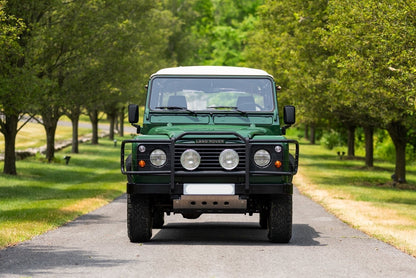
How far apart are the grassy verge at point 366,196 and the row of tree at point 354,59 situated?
1916 mm

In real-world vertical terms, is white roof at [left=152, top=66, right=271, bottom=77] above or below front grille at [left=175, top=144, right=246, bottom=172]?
above

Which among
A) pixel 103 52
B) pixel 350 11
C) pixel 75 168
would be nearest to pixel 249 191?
pixel 350 11

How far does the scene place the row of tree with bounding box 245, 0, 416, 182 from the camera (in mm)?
18562

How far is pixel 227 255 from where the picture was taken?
10.3 metres

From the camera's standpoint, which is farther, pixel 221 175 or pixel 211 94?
pixel 211 94

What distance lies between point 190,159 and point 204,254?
4.75 ft

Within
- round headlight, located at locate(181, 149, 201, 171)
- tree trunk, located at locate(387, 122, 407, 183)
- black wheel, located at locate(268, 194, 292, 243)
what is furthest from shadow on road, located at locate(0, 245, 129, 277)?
tree trunk, located at locate(387, 122, 407, 183)

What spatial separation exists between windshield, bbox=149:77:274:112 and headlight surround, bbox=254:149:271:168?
150cm

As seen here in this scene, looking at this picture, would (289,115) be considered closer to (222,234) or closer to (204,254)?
(222,234)

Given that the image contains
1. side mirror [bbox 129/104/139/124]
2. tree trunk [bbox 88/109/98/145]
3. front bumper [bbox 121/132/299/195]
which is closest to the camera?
front bumper [bbox 121/132/299/195]

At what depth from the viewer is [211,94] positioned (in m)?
12.9

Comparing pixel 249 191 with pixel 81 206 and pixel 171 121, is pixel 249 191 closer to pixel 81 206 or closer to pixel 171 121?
pixel 171 121

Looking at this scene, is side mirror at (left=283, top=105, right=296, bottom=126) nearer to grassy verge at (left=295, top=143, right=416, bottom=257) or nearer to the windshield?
the windshield

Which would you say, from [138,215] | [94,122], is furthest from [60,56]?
[94,122]
